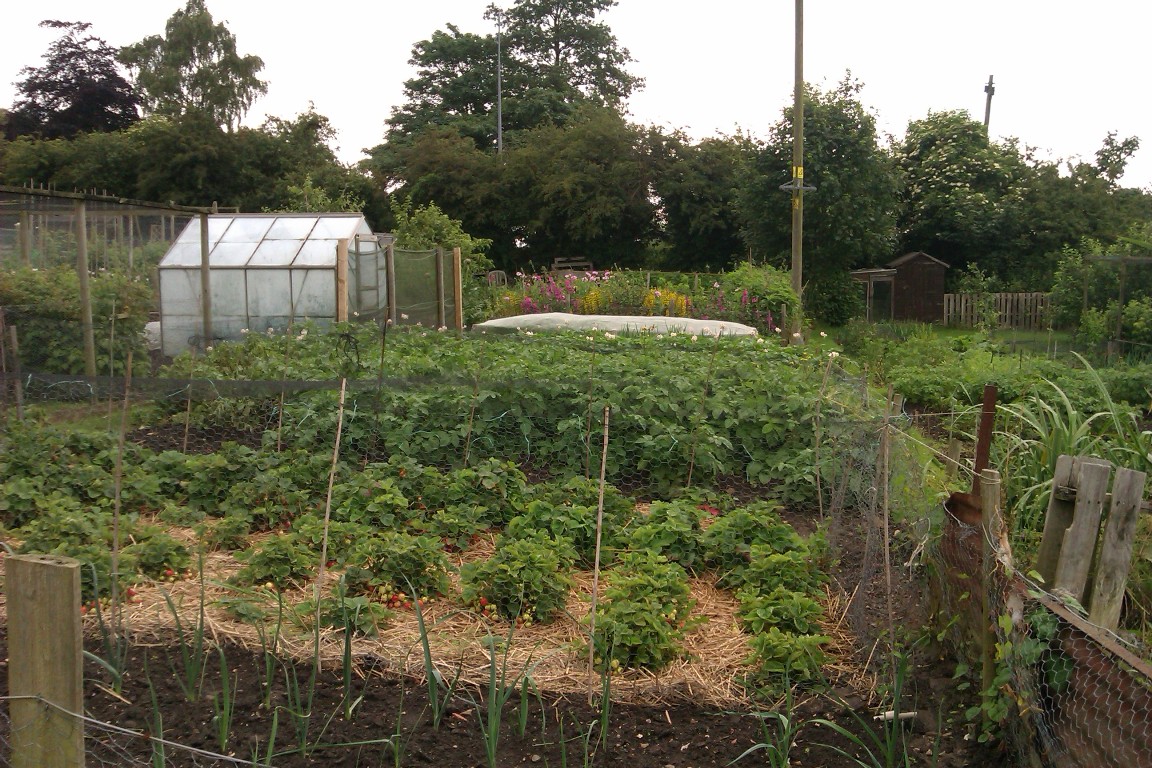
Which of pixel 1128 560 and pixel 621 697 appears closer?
pixel 1128 560

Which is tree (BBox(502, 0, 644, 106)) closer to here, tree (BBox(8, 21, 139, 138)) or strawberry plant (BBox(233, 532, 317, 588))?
tree (BBox(8, 21, 139, 138))

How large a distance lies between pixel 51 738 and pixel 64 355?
355 inches

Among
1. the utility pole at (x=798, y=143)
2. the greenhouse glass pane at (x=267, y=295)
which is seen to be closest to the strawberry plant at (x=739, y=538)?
the greenhouse glass pane at (x=267, y=295)

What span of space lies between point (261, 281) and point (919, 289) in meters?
16.8

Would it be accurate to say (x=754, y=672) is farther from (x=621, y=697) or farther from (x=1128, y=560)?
(x=1128, y=560)

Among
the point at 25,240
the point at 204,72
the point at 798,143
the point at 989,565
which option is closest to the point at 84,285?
the point at 25,240

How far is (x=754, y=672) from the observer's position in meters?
3.87

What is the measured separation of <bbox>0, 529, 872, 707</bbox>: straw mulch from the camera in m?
3.76

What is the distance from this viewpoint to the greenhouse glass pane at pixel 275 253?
596 inches

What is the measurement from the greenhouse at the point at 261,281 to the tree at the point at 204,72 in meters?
24.7

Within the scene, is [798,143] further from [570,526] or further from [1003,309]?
[570,526]

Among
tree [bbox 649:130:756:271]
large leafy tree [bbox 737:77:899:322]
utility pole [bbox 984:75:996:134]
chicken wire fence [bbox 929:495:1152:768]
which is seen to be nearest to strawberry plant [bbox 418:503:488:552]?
chicken wire fence [bbox 929:495:1152:768]

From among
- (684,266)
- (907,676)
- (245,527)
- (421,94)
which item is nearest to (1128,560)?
(907,676)

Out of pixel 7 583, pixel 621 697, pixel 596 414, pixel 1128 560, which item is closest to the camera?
pixel 7 583
